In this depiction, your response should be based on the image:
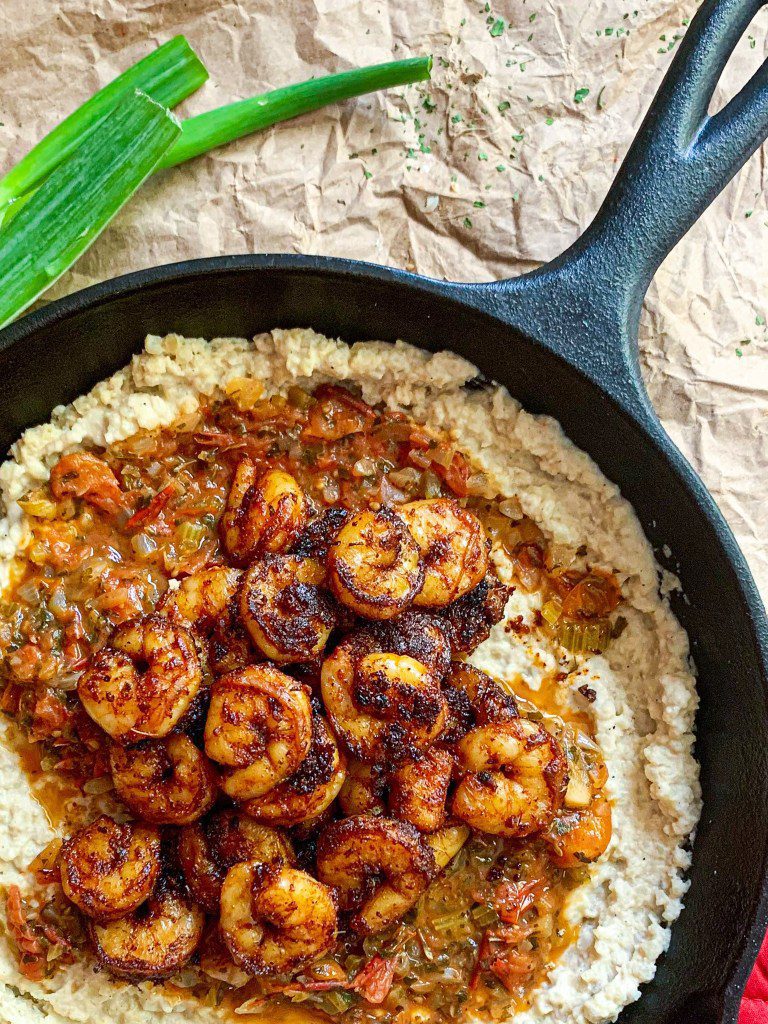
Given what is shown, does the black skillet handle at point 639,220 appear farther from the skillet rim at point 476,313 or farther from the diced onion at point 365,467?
the diced onion at point 365,467

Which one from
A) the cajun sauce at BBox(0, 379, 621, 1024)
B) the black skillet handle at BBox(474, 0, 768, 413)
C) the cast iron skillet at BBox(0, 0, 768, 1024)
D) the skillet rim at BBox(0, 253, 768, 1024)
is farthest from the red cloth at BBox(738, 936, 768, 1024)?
the black skillet handle at BBox(474, 0, 768, 413)

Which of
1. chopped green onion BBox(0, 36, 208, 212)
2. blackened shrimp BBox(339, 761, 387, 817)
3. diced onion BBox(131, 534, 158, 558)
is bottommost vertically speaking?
blackened shrimp BBox(339, 761, 387, 817)

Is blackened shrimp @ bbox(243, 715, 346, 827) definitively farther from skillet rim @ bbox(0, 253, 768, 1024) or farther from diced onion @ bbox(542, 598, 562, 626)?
skillet rim @ bbox(0, 253, 768, 1024)

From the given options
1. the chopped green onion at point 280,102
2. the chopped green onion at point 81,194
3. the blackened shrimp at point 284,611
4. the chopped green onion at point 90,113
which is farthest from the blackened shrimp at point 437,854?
the chopped green onion at point 90,113

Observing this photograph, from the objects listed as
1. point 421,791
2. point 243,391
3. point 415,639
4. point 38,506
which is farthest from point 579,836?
point 38,506

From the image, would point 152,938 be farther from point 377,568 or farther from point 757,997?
point 757,997
